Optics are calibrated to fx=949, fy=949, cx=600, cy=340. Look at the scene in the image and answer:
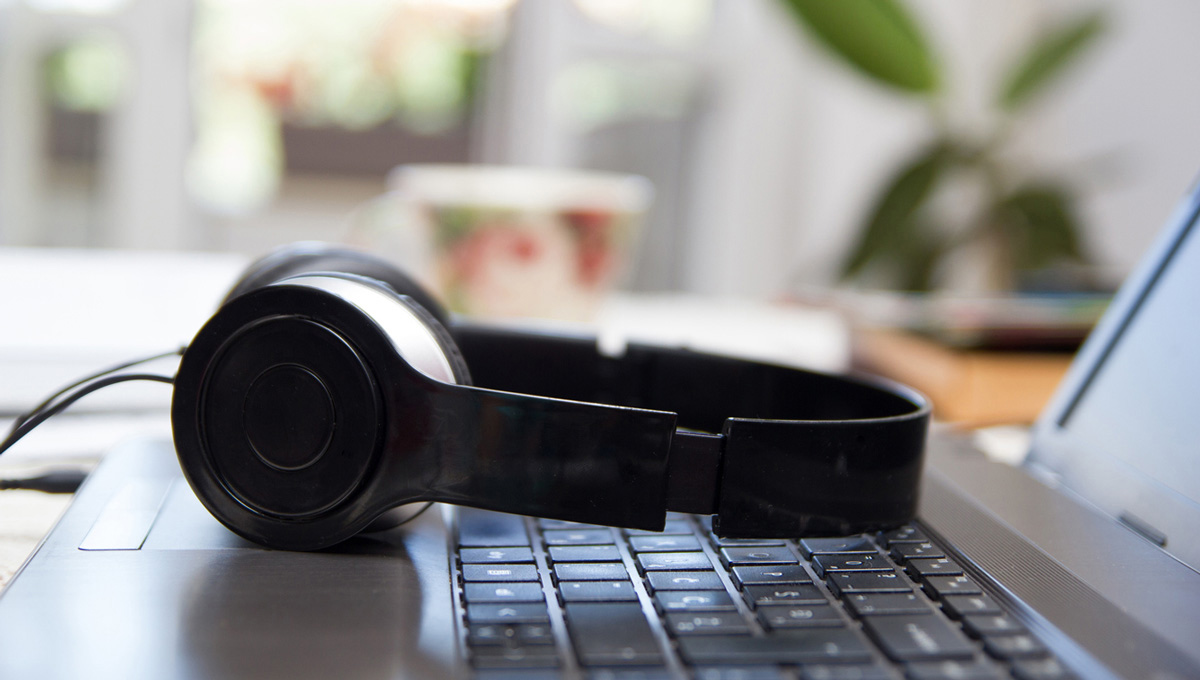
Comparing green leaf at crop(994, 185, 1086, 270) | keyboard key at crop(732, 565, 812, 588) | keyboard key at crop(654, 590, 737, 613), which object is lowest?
keyboard key at crop(654, 590, 737, 613)

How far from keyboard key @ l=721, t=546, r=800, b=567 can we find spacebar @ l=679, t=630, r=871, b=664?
46 mm

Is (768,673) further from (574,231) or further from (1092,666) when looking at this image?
(574,231)

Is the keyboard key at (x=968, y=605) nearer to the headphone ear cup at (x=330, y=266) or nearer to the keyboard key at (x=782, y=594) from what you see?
the keyboard key at (x=782, y=594)

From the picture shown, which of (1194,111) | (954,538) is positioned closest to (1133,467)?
(954,538)

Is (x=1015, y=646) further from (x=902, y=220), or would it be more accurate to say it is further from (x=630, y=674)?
(x=902, y=220)

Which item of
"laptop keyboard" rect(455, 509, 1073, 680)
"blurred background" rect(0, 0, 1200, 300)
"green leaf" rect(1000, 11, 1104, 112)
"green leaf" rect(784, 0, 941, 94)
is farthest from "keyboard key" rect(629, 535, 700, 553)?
"green leaf" rect(1000, 11, 1104, 112)

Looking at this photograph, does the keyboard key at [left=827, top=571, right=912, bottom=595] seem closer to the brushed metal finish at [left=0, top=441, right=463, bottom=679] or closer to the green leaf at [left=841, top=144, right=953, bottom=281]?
the brushed metal finish at [left=0, top=441, right=463, bottom=679]

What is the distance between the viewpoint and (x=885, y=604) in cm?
25

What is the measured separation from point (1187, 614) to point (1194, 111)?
1141mm

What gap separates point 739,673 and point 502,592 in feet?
0.23

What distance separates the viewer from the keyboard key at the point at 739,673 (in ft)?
0.69

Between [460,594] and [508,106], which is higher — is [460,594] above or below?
below

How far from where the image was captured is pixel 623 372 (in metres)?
0.41

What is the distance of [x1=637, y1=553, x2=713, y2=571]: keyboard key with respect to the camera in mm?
276
